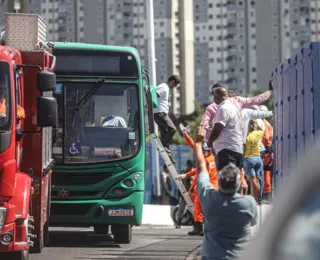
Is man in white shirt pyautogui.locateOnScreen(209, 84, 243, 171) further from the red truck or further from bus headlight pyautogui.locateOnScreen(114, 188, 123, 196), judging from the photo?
bus headlight pyautogui.locateOnScreen(114, 188, 123, 196)

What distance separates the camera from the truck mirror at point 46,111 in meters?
11.4

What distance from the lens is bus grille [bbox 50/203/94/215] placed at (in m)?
15.2

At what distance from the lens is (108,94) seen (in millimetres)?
15367

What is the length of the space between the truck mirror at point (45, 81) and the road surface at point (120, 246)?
2484 millimetres

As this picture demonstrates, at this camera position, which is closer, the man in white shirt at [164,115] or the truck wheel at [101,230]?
the truck wheel at [101,230]

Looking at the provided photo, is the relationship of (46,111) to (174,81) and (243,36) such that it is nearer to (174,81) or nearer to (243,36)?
(174,81)

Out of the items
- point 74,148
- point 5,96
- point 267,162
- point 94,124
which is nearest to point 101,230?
point 74,148

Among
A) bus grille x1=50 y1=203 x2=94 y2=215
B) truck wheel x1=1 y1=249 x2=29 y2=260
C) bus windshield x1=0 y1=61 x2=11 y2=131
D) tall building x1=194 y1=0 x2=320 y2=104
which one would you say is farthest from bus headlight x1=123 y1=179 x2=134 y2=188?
tall building x1=194 y1=0 x2=320 y2=104

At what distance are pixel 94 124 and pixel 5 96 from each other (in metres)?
4.22

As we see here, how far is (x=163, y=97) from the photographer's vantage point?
19.4 metres

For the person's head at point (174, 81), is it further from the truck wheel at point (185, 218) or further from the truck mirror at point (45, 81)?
the truck mirror at point (45, 81)

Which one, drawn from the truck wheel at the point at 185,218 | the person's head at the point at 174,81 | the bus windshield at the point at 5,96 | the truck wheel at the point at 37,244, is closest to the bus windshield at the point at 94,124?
the truck wheel at the point at 37,244

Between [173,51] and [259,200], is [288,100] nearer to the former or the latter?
[259,200]

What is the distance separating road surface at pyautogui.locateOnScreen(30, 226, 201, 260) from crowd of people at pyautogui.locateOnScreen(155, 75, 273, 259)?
0.69 metres
